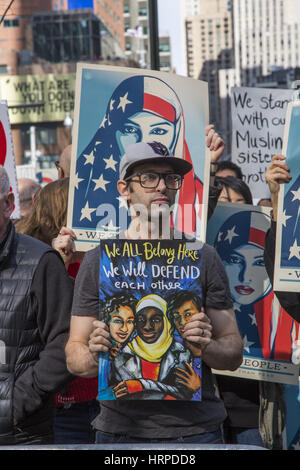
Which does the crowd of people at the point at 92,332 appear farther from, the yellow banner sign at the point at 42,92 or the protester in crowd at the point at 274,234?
the yellow banner sign at the point at 42,92

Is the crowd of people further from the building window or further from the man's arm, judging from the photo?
the building window

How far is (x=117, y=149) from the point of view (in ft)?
11.4

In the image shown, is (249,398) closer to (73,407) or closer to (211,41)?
(73,407)

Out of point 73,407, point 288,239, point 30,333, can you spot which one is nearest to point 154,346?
point 30,333

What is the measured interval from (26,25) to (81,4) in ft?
14.2

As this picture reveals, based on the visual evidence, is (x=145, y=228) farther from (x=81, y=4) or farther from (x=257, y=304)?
(x=81, y=4)

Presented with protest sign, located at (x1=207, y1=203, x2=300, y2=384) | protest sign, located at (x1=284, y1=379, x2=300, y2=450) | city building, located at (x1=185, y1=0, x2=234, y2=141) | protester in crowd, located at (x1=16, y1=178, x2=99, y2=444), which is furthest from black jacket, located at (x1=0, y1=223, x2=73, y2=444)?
city building, located at (x1=185, y1=0, x2=234, y2=141)

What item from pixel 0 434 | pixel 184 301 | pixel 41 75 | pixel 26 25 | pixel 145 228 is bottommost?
pixel 0 434

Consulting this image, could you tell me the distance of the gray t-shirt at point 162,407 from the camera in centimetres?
243

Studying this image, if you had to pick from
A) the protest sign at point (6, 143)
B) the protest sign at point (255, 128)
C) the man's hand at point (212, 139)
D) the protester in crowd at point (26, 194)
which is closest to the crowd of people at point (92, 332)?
the man's hand at point (212, 139)

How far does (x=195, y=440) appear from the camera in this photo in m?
2.44

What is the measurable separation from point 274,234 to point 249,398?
0.88 m

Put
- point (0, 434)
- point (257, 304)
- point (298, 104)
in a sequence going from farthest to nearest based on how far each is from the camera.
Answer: point (257, 304) → point (298, 104) → point (0, 434)

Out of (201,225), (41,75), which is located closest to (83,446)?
(201,225)
